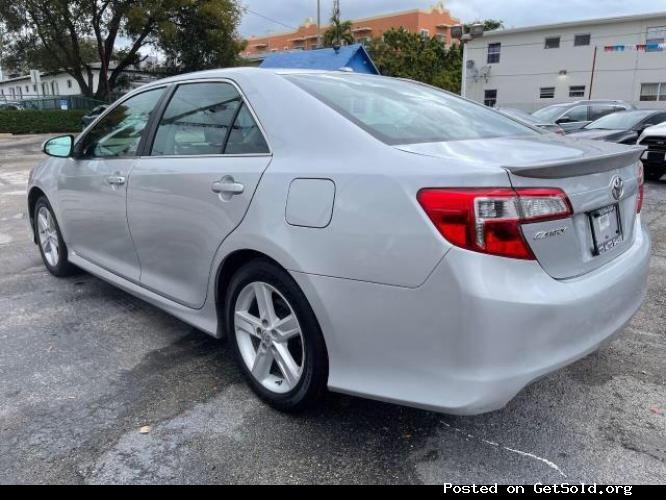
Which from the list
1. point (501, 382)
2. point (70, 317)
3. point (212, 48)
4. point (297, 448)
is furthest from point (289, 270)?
point (212, 48)

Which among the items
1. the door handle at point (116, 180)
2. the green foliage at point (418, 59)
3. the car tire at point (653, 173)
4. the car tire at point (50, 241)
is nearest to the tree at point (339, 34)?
the green foliage at point (418, 59)

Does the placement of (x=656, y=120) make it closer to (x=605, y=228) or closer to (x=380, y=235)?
(x=605, y=228)

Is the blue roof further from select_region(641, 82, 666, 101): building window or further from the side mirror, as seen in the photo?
select_region(641, 82, 666, 101): building window

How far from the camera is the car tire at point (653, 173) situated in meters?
9.61

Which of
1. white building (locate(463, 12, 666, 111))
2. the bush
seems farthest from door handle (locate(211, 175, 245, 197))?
white building (locate(463, 12, 666, 111))

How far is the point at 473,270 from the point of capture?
6.25 ft

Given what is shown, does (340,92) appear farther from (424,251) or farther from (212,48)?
(212,48)

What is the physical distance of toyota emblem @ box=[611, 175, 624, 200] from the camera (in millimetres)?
2309

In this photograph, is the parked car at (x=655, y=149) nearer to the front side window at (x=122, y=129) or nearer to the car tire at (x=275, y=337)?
the front side window at (x=122, y=129)

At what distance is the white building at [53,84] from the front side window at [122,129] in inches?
1104

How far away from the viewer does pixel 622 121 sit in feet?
36.0

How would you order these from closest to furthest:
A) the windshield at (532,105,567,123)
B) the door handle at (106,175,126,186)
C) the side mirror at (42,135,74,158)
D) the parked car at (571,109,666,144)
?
the door handle at (106,175,126,186)
the side mirror at (42,135,74,158)
the parked car at (571,109,666,144)
the windshield at (532,105,567,123)

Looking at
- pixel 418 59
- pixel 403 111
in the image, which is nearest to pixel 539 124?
pixel 403 111

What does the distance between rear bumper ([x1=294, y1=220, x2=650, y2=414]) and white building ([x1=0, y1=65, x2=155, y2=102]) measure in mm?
30620
